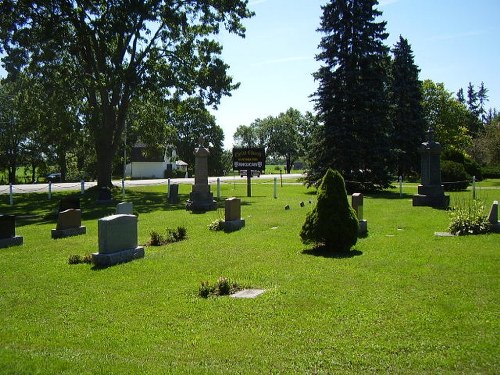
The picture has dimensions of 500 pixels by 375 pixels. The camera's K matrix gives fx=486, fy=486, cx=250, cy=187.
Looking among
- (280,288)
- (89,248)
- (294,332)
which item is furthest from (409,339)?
(89,248)

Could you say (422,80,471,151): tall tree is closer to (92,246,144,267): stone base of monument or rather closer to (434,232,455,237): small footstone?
(434,232,455,237): small footstone

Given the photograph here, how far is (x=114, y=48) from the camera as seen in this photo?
34.9 meters

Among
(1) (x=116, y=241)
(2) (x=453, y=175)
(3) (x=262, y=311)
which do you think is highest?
(2) (x=453, y=175)

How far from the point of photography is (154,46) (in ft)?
107

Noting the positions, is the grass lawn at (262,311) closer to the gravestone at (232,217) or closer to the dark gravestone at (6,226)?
the dark gravestone at (6,226)

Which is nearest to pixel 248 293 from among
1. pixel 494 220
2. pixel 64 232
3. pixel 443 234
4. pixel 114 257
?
pixel 114 257

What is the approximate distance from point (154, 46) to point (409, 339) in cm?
3032

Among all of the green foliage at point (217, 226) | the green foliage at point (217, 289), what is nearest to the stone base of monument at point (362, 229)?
the green foliage at point (217, 226)

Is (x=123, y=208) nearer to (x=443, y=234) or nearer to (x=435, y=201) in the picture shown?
(x=443, y=234)

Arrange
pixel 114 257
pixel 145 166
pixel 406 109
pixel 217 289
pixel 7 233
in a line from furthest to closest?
pixel 145 166
pixel 406 109
pixel 7 233
pixel 114 257
pixel 217 289

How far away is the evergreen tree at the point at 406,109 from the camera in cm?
4375

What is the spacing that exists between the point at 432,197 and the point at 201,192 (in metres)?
10.1

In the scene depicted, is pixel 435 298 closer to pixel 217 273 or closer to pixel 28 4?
pixel 217 273

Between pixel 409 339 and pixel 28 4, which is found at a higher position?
pixel 28 4
